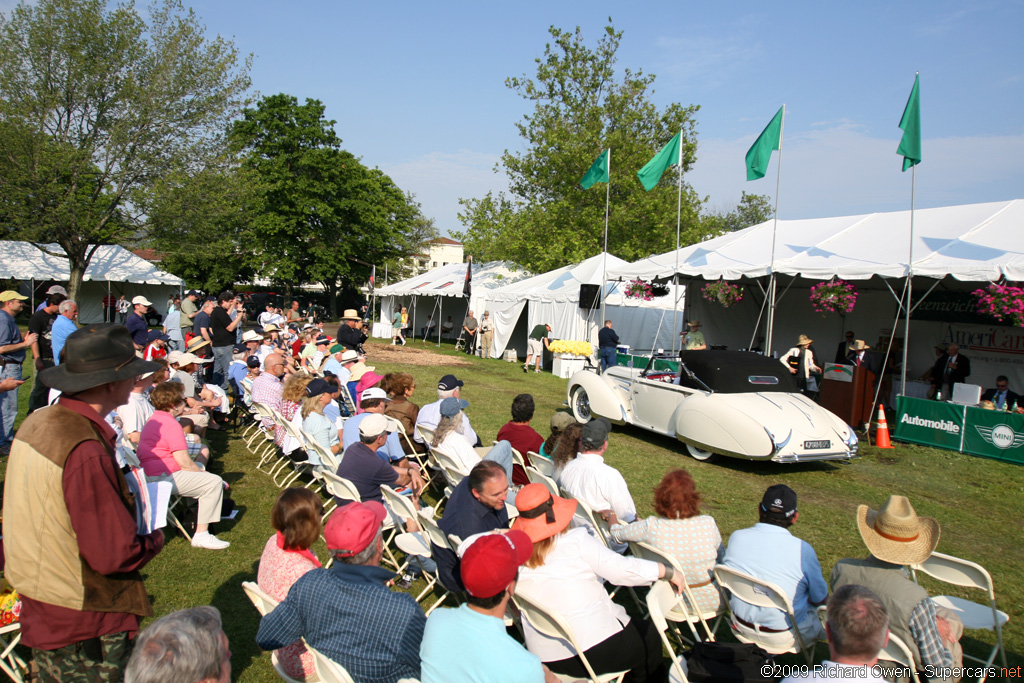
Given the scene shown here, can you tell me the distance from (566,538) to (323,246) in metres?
37.7

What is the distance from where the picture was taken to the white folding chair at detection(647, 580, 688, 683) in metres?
Result: 2.72

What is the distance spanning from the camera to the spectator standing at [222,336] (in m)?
9.88

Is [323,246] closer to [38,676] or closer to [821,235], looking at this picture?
[821,235]

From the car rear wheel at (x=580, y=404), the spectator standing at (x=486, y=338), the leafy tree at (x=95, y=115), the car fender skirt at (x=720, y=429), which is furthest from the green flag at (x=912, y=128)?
the leafy tree at (x=95, y=115)

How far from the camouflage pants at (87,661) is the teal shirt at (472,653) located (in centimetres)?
110

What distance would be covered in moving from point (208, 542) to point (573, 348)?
12914mm

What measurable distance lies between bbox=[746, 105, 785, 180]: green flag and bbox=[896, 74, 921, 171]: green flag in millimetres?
2189

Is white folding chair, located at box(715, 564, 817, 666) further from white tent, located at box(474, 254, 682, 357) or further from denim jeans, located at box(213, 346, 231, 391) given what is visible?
white tent, located at box(474, 254, 682, 357)

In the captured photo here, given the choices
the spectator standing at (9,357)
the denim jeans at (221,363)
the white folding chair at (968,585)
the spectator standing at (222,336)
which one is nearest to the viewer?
the white folding chair at (968,585)

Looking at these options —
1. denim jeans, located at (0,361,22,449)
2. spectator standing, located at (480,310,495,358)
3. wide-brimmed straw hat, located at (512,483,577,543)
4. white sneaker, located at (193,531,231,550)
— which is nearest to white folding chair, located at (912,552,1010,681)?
wide-brimmed straw hat, located at (512,483,577,543)

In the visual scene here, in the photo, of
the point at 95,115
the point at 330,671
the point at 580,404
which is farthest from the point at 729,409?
the point at 95,115

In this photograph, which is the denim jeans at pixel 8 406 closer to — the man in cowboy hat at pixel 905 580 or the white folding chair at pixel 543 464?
the white folding chair at pixel 543 464

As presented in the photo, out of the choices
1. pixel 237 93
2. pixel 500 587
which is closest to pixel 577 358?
pixel 500 587

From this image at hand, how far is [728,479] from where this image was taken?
7383mm
